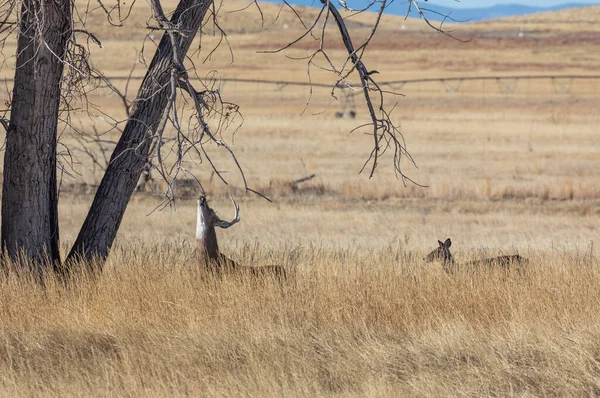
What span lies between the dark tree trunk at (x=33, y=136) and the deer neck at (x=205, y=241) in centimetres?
123

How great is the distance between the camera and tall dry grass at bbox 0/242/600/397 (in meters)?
5.66

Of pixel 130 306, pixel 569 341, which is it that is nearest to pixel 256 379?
pixel 130 306

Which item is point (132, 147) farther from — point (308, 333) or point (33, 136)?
point (308, 333)

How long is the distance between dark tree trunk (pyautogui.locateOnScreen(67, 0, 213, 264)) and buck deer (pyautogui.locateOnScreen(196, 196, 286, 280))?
0.68 metres

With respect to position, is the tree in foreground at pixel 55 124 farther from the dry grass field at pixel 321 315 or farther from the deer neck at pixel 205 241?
the deer neck at pixel 205 241

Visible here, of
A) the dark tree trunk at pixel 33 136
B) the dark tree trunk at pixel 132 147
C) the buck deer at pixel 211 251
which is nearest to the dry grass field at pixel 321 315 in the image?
the buck deer at pixel 211 251

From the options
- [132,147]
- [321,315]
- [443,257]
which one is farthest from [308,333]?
[443,257]

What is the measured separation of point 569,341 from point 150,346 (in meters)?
2.73

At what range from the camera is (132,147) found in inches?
294

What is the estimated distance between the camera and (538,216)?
16.6 meters

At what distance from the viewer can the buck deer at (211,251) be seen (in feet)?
25.5

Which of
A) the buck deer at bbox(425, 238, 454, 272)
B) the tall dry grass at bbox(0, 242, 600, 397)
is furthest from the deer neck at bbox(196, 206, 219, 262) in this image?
the buck deer at bbox(425, 238, 454, 272)

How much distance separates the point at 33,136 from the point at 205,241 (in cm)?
165

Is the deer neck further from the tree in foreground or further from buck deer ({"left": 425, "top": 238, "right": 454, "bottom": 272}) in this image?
buck deer ({"left": 425, "top": 238, "right": 454, "bottom": 272})
